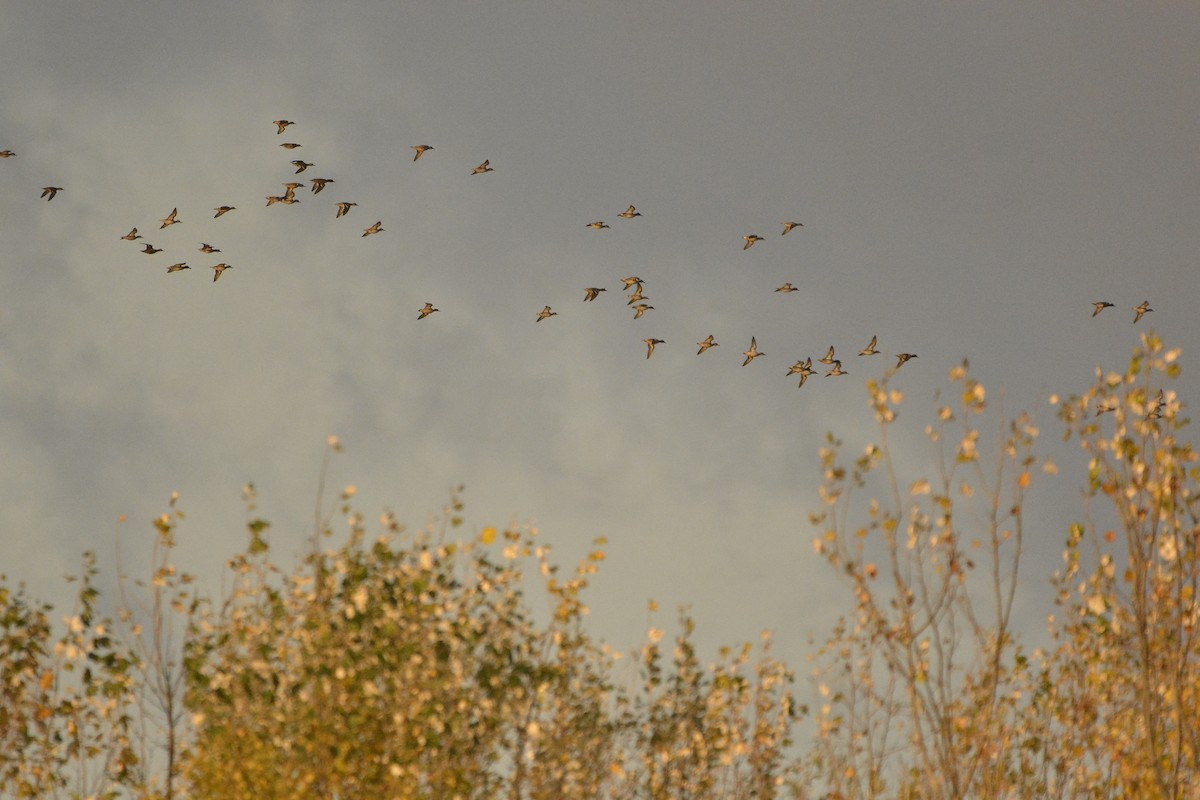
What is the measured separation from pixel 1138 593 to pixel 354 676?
36.5 feet

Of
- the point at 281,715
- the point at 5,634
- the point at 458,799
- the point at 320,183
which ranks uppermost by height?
the point at 320,183

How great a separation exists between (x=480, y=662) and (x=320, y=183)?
38.1ft

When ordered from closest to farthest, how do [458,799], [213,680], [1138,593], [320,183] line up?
1. [1138,593]
2. [458,799]
3. [213,680]
4. [320,183]

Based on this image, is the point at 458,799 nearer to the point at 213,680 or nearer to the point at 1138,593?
the point at 213,680

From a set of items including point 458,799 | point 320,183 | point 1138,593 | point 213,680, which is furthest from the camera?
point 320,183

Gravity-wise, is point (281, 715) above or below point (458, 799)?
above

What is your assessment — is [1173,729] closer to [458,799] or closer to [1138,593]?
[1138,593]

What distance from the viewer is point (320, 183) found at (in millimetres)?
28703

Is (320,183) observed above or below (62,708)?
above

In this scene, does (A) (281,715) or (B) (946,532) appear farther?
(A) (281,715)

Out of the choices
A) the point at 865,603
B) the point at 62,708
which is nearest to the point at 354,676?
the point at 62,708

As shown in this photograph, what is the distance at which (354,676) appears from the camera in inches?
818

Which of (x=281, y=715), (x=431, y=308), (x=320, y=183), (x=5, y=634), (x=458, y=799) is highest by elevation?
(x=320, y=183)

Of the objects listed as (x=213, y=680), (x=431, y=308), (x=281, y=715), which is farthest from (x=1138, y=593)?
(x=431, y=308)
